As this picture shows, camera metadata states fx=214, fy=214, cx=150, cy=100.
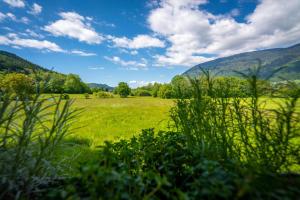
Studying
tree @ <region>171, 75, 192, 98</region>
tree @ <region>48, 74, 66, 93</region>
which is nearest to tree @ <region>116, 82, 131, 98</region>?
tree @ <region>171, 75, 192, 98</region>

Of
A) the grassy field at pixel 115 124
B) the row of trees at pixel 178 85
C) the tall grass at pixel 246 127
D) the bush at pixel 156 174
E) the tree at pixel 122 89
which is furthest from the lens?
the tree at pixel 122 89

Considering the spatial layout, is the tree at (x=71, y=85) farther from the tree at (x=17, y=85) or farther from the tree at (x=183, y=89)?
the tree at (x=183, y=89)

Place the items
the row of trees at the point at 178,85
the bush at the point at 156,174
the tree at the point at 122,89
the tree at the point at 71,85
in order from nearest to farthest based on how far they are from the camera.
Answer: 1. the bush at the point at 156,174
2. the row of trees at the point at 178,85
3. the tree at the point at 71,85
4. the tree at the point at 122,89

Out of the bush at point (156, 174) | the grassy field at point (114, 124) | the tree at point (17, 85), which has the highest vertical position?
the tree at point (17, 85)

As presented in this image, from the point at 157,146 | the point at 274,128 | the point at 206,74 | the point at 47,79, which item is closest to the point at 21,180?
the point at 47,79

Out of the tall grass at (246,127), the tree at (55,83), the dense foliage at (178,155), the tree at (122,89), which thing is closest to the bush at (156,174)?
the dense foliage at (178,155)

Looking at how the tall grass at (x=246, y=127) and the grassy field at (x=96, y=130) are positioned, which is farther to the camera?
the grassy field at (x=96, y=130)

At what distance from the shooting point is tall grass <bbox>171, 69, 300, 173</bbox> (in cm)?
158

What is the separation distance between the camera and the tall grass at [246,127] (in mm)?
1578

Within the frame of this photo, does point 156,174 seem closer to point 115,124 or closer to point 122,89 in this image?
point 115,124

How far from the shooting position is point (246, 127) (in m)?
2.12

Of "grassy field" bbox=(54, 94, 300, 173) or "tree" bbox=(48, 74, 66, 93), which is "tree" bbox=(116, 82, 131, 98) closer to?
"grassy field" bbox=(54, 94, 300, 173)

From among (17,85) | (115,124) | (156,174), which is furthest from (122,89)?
(156,174)

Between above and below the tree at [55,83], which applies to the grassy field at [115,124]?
below
